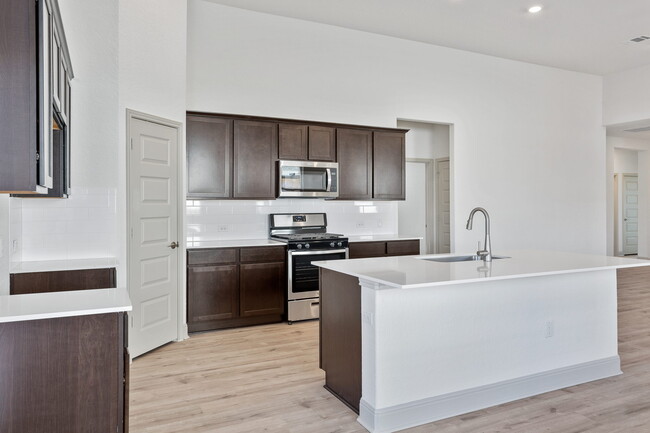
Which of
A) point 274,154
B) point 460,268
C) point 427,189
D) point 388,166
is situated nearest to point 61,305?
point 460,268

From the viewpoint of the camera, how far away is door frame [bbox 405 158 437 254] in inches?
311

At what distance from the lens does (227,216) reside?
213 inches

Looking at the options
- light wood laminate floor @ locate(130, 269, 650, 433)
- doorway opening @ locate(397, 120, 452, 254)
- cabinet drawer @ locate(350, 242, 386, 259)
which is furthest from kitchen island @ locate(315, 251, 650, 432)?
doorway opening @ locate(397, 120, 452, 254)

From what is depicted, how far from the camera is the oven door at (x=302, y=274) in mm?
5035

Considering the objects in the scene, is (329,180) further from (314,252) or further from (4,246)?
(4,246)

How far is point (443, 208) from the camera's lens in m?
7.83

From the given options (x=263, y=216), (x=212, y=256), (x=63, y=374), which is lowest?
(x=63, y=374)

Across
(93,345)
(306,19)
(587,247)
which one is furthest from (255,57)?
(587,247)

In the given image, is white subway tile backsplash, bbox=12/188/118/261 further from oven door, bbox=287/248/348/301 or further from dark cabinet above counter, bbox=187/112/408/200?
oven door, bbox=287/248/348/301

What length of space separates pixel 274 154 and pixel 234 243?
114 centimetres

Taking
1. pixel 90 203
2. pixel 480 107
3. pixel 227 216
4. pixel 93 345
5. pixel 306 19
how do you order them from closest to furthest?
1. pixel 93 345
2. pixel 90 203
3. pixel 227 216
4. pixel 306 19
5. pixel 480 107

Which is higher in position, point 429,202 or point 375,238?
point 429,202

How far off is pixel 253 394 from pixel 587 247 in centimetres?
720

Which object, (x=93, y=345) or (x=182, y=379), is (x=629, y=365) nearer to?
(x=182, y=379)
